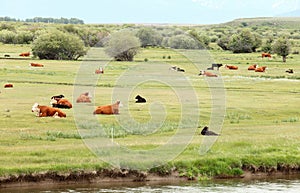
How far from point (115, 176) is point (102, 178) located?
19.0 inches

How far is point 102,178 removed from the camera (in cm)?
2541

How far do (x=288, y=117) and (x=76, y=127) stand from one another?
11386mm

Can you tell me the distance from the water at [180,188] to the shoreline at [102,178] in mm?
213

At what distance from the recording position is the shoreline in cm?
2439

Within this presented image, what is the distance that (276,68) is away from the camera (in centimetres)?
7050

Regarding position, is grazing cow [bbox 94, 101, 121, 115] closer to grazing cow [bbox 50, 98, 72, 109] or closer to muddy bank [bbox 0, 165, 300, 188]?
grazing cow [bbox 50, 98, 72, 109]

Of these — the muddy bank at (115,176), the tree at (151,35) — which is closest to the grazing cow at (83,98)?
the muddy bank at (115,176)

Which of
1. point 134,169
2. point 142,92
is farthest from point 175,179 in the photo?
point 142,92

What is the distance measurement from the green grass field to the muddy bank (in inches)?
7.5

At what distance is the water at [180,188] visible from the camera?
24.1 meters

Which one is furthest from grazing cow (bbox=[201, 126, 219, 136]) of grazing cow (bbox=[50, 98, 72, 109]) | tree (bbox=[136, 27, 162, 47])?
tree (bbox=[136, 27, 162, 47])

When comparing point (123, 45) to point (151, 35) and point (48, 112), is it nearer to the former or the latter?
point (151, 35)

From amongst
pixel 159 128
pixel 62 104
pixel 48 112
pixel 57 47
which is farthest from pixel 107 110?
pixel 57 47

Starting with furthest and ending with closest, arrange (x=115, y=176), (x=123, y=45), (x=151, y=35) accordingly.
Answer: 1. (x=123, y=45)
2. (x=151, y=35)
3. (x=115, y=176)
